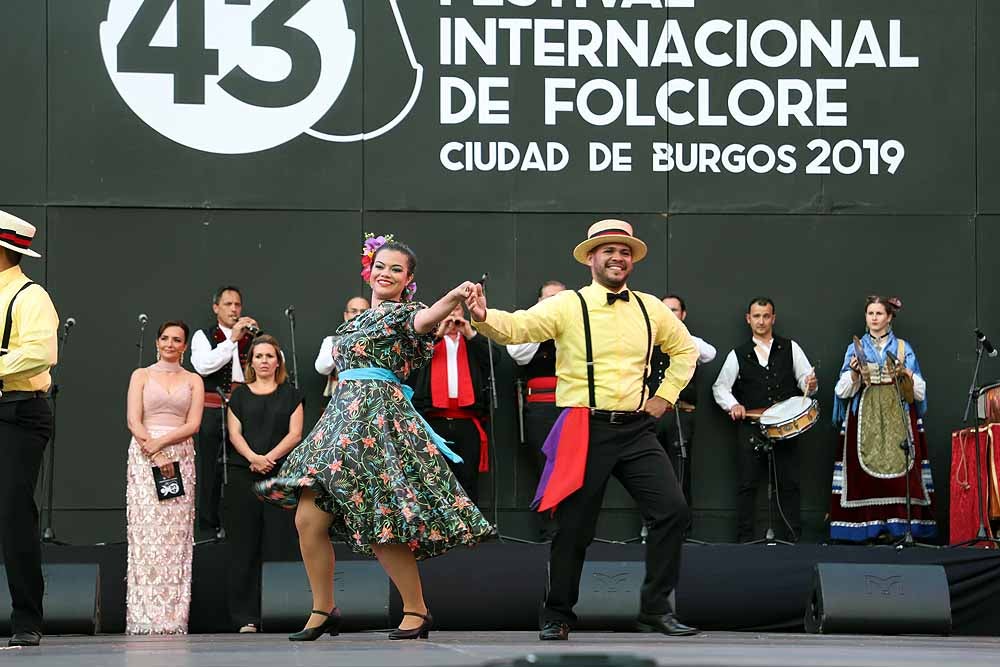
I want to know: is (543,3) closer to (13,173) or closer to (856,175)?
(856,175)

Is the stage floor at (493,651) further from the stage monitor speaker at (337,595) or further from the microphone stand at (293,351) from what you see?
the microphone stand at (293,351)

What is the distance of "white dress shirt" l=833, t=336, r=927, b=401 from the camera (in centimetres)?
1140

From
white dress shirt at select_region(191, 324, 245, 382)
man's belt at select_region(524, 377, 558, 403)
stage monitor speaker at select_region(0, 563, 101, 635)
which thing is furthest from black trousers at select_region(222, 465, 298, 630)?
man's belt at select_region(524, 377, 558, 403)

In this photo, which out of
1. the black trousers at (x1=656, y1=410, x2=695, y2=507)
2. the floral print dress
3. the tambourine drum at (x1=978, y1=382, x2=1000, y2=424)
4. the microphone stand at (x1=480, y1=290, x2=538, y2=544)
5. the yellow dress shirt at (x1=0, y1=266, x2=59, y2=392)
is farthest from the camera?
the black trousers at (x1=656, y1=410, x2=695, y2=507)

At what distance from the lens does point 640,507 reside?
287 inches

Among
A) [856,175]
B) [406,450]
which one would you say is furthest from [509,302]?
[406,450]

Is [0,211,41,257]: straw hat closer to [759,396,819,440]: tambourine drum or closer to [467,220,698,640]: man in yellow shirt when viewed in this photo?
[467,220,698,640]: man in yellow shirt

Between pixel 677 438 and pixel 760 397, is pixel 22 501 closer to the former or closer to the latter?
pixel 677 438

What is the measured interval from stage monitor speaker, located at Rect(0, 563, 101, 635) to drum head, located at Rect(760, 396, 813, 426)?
15.4ft

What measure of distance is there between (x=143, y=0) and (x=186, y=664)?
23.9 ft

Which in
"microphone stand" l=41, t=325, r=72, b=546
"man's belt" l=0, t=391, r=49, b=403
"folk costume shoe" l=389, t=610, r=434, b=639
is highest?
"man's belt" l=0, t=391, r=49, b=403

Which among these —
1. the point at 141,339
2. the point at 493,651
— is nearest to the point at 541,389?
the point at 141,339

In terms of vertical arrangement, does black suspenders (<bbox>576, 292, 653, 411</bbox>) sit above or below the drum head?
above

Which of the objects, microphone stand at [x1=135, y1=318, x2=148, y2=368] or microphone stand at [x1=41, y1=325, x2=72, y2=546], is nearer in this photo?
microphone stand at [x1=41, y1=325, x2=72, y2=546]
